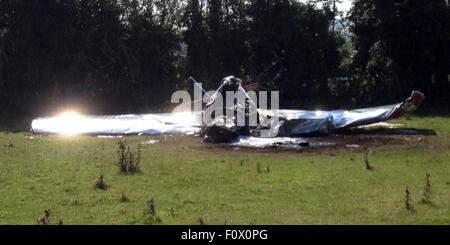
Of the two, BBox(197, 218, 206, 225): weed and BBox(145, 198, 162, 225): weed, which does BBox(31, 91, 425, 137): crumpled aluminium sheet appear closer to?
BBox(145, 198, 162, 225): weed

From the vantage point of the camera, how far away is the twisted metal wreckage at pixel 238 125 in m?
14.7

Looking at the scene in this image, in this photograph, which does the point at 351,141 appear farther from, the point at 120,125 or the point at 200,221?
the point at 200,221

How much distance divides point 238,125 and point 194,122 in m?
1.93

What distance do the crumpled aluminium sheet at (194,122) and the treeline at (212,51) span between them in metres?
4.50


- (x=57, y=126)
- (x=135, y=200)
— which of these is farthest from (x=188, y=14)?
(x=135, y=200)

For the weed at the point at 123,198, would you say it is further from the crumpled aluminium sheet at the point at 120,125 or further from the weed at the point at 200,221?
the crumpled aluminium sheet at the point at 120,125

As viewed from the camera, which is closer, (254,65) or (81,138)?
(81,138)

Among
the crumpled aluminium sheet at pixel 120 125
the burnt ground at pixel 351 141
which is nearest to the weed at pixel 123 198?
the burnt ground at pixel 351 141

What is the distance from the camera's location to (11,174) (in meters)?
10.4

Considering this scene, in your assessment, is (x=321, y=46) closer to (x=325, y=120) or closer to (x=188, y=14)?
(x=188, y=14)

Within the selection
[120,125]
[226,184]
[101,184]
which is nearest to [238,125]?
[120,125]

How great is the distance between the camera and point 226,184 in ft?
31.4

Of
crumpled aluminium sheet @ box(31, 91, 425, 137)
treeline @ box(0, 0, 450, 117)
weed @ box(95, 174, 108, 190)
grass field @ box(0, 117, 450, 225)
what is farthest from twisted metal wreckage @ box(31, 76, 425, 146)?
Result: weed @ box(95, 174, 108, 190)
